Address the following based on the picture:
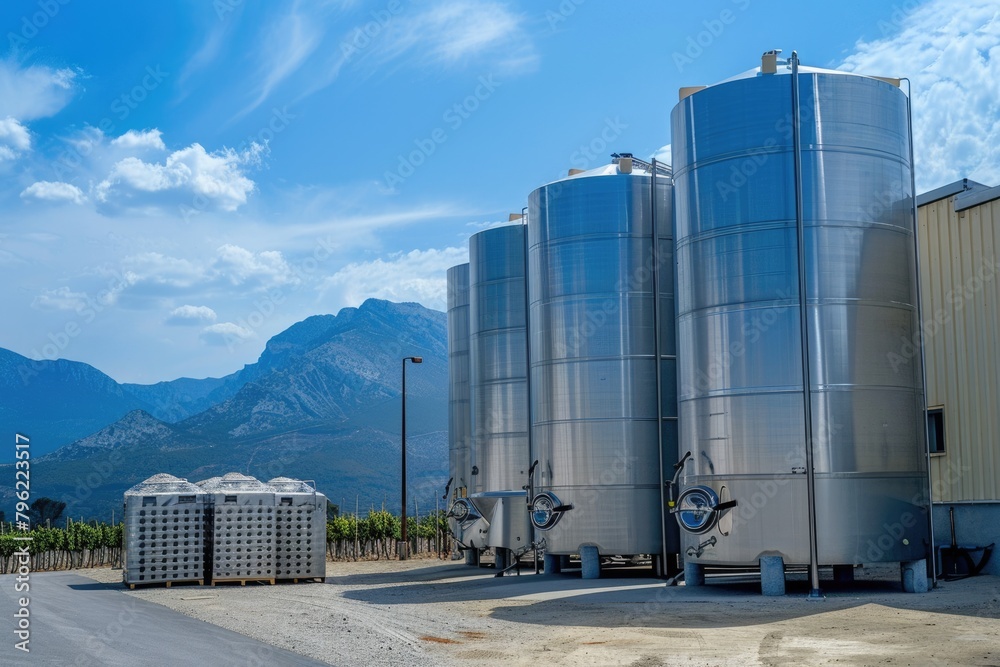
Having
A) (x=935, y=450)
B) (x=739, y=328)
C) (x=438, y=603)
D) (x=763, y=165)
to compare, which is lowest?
(x=438, y=603)

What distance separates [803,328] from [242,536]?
1544 cm

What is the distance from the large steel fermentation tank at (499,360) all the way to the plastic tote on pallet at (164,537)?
27.6ft

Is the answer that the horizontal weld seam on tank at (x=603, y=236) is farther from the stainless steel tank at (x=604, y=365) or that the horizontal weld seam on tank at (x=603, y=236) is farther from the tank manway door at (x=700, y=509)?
the tank manway door at (x=700, y=509)

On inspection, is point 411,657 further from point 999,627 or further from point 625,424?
point 625,424

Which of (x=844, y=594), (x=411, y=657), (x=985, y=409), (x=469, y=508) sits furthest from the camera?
(x=469, y=508)

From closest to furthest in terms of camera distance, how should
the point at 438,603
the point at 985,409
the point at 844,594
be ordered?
the point at 844,594
the point at 438,603
the point at 985,409

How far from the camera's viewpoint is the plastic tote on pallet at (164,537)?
25984 millimetres

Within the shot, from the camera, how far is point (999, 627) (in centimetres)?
1402

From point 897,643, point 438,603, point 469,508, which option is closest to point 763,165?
point 897,643

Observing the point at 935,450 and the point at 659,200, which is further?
the point at 659,200

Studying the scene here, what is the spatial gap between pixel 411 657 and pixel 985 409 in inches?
576

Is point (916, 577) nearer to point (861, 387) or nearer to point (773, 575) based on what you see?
point (773, 575)

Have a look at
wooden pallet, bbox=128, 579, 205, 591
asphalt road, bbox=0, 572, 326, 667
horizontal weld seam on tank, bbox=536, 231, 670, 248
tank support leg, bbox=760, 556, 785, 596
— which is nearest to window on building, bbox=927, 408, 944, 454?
tank support leg, bbox=760, 556, 785, 596

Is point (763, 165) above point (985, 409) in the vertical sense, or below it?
above
